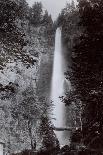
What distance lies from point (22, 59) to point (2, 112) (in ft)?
165

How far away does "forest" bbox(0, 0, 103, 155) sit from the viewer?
10.4 meters

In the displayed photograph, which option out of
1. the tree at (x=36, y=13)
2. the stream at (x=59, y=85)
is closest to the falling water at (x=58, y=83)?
the stream at (x=59, y=85)

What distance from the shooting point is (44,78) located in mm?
78000

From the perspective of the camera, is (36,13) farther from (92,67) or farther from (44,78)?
(92,67)

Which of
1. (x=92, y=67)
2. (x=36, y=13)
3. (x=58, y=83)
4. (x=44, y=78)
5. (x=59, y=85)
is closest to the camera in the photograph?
(x=92, y=67)

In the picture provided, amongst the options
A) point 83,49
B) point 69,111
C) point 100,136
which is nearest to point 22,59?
point 83,49

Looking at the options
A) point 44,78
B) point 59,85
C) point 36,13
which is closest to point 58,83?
point 59,85

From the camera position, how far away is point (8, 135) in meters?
55.0

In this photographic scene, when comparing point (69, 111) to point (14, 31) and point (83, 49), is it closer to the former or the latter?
point (83, 49)

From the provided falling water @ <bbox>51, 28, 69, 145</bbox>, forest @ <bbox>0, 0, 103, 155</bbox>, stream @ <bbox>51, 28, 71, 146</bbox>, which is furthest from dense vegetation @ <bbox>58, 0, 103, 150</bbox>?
falling water @ <bbox>51, 28, 69, 145</bbox>

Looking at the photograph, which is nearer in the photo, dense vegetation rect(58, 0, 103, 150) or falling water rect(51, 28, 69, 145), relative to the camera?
dense vegetation rect(58, 0, 103, 150)

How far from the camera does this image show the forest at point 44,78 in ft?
34.0

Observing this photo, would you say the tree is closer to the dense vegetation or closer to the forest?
the forest

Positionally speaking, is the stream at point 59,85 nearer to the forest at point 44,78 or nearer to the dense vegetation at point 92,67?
the forest at point 44,78
